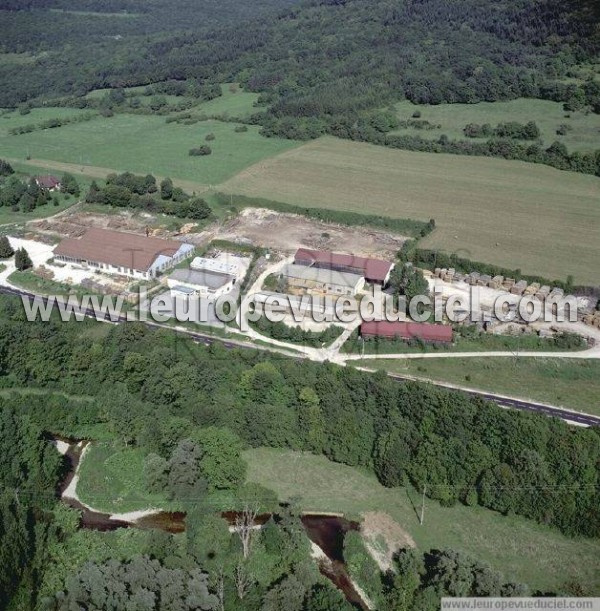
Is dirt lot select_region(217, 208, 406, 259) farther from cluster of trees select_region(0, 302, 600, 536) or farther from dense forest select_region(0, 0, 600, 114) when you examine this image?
dense forest select_region(0, 0, 600, 114)

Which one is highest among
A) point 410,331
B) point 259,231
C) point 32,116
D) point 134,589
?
point 32,116

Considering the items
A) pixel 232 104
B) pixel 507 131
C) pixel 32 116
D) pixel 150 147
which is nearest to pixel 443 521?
pixel 507 131

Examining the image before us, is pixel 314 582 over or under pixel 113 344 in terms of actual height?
under

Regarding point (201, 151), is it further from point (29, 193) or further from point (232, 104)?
point (232, 104)

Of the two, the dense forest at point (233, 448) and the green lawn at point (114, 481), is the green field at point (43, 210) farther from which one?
the green lawn at point (114, 481)

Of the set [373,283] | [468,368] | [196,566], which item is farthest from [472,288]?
[196,566]

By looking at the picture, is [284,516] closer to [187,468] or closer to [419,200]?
[187,468]

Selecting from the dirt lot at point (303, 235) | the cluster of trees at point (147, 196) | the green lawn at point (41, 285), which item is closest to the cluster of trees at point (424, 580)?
A: the dirt lot at point (303, 235)
